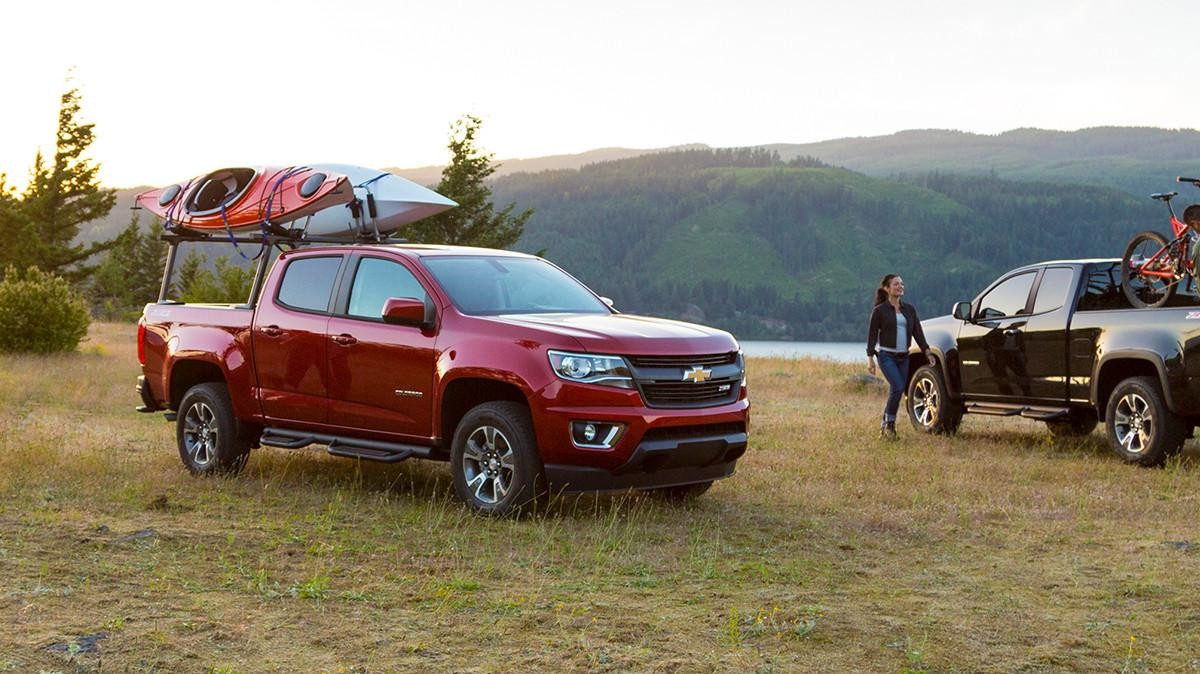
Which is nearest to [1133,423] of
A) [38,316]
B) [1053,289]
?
[1053,289]

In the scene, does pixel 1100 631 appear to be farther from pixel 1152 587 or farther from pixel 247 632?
pixel 247 632

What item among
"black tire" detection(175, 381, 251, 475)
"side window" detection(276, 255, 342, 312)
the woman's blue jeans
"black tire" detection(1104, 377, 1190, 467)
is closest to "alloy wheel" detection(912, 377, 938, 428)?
the woman's blue jeans

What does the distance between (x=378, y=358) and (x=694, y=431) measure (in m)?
2.38

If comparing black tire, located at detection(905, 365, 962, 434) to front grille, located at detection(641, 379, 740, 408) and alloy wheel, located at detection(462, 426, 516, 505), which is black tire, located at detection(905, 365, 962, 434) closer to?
front grille, located at detection(641, 379, 740, 408)

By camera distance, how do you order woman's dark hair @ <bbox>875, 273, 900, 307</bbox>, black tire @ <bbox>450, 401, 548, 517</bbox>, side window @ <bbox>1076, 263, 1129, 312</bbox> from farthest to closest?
woman's dark hair @ <bbox>875, 273, 900, 307</bbox> → side window @ <bbox>1076, 263, 1129, 312</bbox> → black tire @ <bbox>450, 401, 548, 517</bbox>

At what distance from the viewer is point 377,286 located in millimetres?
9438

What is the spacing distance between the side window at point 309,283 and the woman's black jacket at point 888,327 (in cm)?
692

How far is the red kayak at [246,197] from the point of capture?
10.5 meters

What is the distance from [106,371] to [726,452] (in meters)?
17.0

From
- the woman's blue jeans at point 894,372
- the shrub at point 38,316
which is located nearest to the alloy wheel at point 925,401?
the woman's blue jeans at point 894,372

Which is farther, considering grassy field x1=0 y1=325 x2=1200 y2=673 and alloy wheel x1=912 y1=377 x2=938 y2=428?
alloy wheel x1=912 y1=377 x2=938 y2=428

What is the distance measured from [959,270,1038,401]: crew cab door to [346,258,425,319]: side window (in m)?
7.42

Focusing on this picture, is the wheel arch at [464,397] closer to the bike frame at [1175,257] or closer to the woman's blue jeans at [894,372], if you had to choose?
the bike frame at [1175,257]

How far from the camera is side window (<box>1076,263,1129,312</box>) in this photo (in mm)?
12914
